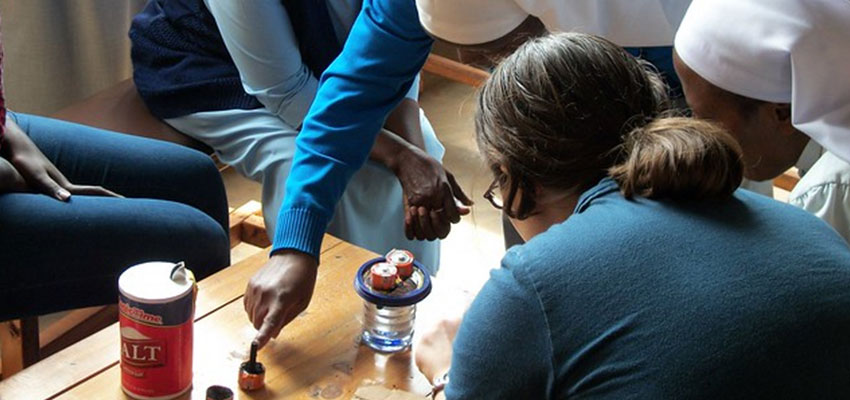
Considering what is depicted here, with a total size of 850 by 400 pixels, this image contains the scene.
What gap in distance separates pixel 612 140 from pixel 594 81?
0.06 m

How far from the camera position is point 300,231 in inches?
55.4

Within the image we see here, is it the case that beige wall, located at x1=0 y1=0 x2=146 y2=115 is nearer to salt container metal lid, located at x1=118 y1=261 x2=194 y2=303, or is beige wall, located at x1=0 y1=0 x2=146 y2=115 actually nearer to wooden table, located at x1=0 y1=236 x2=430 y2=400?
wooden table, located at x1=0 y1=236 x2=430 y2=400

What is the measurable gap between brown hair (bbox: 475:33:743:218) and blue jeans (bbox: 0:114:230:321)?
30.0 inches

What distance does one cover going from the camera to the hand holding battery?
1.28 meters

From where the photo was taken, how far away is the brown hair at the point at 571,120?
936 millimetres

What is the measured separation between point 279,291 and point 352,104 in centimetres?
39

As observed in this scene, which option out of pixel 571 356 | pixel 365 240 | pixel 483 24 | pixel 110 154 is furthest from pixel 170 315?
pixel 365 240

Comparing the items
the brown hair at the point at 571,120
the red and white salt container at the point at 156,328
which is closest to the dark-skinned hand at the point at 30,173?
the red and white salt container at the point at 156,328

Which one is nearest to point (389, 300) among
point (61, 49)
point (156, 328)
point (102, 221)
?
→ point (156, 328)

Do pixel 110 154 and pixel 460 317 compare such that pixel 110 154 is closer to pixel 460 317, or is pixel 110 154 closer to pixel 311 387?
pixel 311 387

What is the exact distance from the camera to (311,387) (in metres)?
1.21

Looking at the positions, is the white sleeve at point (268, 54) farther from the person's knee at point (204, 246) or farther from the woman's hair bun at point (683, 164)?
the woman's hair bun at point (683, 164)

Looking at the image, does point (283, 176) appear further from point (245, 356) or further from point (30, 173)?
point (245, 356)

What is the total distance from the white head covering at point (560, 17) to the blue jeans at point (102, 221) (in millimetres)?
590
